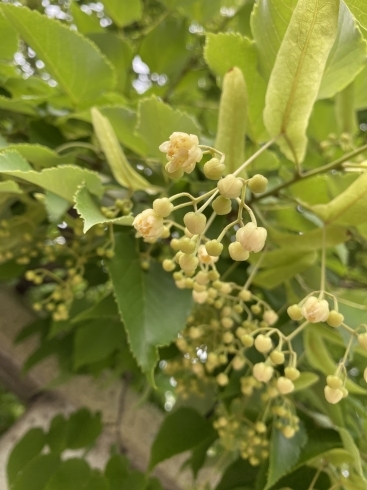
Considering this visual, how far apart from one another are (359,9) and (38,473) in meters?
0.58

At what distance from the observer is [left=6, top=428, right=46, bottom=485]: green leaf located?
24.3 inches

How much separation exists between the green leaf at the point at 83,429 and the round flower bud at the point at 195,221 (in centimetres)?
54

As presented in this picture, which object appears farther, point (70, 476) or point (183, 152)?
point (70, 476)

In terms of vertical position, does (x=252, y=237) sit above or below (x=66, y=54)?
below

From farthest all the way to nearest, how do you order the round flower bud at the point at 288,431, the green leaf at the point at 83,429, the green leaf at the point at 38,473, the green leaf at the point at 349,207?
the green leaf at the point at 83,429, the green leaf at the point at 38,473, the round flower bud at the point at 288,431, the green leaf at the point at 349,207

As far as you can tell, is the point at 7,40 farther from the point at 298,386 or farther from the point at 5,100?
the point at 298,386

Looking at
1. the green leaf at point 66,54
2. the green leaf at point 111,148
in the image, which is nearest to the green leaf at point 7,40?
the green leaf at point 66,54

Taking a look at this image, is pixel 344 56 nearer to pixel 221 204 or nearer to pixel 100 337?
pixel 221 204

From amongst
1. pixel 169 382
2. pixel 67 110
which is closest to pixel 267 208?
pixel 67 110

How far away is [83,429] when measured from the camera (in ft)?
2.27

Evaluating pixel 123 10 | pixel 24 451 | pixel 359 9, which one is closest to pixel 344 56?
pixel 359 9

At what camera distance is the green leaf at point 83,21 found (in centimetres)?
62

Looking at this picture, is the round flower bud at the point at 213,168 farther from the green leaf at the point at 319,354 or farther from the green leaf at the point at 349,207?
the green leaf at the point at 319,354

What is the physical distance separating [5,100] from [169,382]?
0.58 metres
